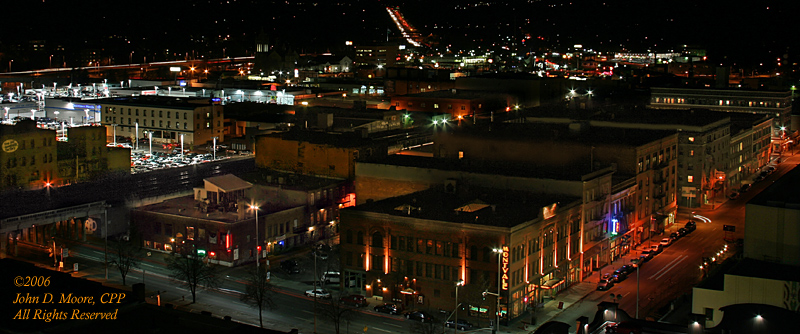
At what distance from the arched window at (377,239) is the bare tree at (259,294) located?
4.62 meters

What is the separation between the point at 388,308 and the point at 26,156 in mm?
29175

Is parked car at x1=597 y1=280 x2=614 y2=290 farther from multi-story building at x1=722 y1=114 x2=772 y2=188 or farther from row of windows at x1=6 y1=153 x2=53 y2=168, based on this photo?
row of windows at x1=6 y1=153 x2=53 y2=168

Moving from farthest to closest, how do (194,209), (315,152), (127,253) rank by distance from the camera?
1. (315,152)
2. (194,209)
3. (127,253)

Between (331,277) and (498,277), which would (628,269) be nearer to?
(498,277)

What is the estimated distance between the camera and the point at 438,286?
34625 mm

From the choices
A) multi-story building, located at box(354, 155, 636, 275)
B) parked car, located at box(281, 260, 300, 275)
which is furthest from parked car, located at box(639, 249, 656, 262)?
parked car, located at box(281, 260, 300, 275)

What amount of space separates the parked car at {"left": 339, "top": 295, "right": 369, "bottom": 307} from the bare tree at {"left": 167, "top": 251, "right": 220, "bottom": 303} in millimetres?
5847

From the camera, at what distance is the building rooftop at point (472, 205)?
34.8 metres

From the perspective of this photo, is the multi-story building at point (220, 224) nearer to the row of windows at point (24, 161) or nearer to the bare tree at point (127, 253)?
the bare tree at point (127, 253)

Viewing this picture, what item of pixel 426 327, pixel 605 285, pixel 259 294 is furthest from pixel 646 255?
pixel 259 294

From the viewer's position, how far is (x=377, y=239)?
36.2 m

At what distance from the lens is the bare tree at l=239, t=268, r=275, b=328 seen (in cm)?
3284

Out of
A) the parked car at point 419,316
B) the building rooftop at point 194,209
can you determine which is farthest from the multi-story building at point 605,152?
the parked car at point 419,316

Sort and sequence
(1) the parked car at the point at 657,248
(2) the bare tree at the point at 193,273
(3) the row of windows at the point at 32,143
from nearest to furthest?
(2) the bare tree at the point at 193,273
(1) the parked car at the point at 657,248
(3) the row of windows at the point at 32,143
